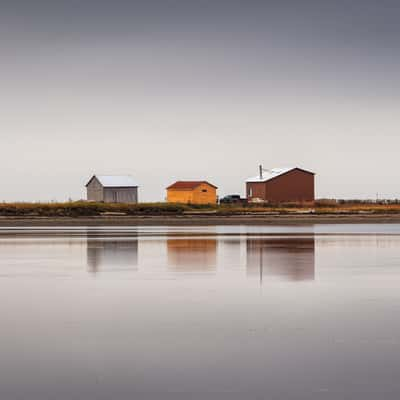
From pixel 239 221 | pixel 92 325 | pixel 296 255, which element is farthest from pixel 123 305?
pixel 239 221

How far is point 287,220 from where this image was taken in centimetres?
6819

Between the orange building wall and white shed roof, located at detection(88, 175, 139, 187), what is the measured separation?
5188 millimetres

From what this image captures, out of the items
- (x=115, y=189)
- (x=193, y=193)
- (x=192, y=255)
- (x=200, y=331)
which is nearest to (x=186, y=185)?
(x=193, y=193)

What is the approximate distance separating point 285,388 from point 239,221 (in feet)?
193

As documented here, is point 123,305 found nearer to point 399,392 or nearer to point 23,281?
point 23,281

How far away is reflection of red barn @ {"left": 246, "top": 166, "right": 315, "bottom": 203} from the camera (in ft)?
308

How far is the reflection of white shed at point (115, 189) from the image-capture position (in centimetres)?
9731

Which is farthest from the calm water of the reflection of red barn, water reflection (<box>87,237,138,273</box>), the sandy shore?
the reflection of red barn

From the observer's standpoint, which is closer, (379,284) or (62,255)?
(379,284)

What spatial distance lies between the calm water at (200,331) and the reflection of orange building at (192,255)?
12.7 inches

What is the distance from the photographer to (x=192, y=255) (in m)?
27.0

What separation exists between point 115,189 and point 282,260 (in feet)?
243

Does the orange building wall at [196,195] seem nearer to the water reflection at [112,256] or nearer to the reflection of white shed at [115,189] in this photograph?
the reflection of white shed at [115,189]

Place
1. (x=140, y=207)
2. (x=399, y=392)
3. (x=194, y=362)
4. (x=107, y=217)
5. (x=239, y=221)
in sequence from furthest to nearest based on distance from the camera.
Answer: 1. (x=140, y=207)
2. (x=107, y=217)
3. (x=239, y=221)
4. (x=194, y=362)
5. (x=399, y=392)
